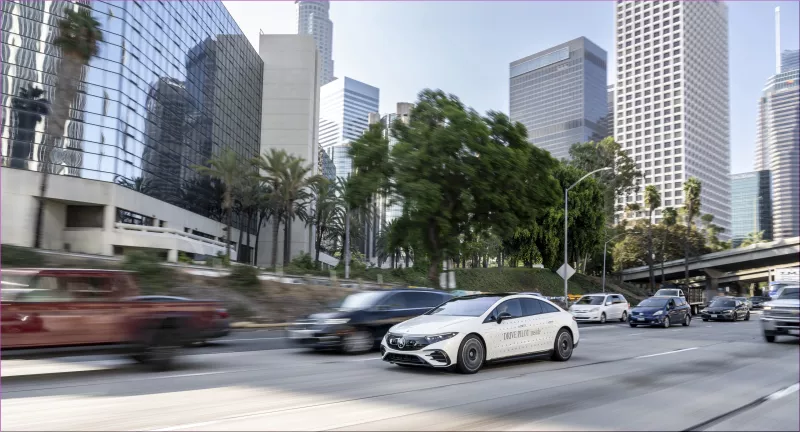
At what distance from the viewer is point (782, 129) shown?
64.9m

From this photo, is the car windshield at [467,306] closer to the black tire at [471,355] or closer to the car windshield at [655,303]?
the black tire at [471,355]

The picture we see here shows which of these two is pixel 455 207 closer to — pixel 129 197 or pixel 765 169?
pixel 129 197

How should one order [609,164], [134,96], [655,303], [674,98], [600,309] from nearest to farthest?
[655,303], [600,309], [134,96], [609,164], [674,98]

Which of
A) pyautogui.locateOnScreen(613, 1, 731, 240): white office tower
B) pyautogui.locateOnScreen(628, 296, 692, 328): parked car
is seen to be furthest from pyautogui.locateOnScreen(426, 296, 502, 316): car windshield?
pyautogui.locateOnScreen(613, 1, 731, 240): white office tower

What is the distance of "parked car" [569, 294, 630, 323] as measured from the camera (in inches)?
1174

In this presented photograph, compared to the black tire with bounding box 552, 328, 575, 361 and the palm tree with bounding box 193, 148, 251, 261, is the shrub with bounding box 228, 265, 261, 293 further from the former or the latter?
the palm tree with bounding box 193, 148, 251, 261

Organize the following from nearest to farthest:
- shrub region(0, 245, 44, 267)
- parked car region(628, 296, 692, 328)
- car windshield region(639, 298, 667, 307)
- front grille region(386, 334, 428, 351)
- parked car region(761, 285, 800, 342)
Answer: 1. front grille region(386, 334, 428, 351)
2. parked car region(761, 285, 800, 342)
3. shrub region(0, 245, 44, 267)
4. parked car region(628, 296, 692, 328)
5. car windshield region(639, 298, 667, 307)

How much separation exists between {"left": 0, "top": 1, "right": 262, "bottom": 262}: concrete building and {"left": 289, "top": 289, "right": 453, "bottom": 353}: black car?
108 ft

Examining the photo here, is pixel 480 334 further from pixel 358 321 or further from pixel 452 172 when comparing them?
pixel 452 172

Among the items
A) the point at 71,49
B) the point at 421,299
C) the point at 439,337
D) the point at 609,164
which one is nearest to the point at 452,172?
the point at 421,299

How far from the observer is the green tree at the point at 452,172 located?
28344 mm

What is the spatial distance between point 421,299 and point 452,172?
15.0 m

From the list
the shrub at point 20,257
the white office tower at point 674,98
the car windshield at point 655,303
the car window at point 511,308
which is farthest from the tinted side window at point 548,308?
the white office tower at point 674,98

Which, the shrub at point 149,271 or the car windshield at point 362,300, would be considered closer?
the car windshield at point 362,300
